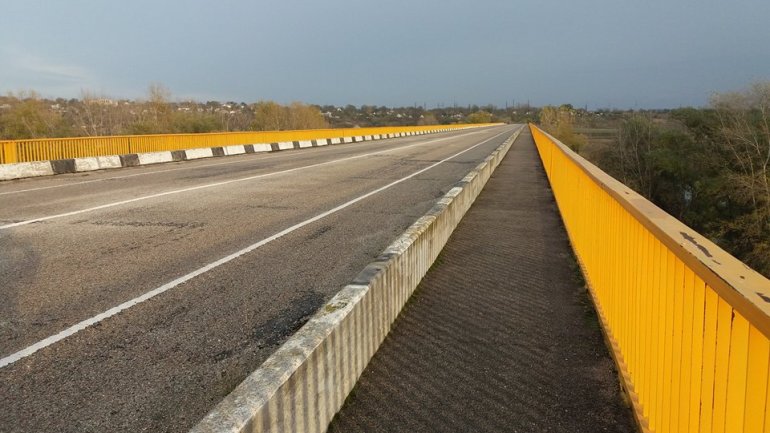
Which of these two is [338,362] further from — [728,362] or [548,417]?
[728,362]

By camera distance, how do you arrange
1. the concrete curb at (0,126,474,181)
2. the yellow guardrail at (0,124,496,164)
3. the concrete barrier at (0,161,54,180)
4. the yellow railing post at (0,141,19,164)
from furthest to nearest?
the yellow guardrail at (0,124,496,164) < the yellow railing post at (0,141,19,164) < the concrete curb at (0,126,474,181) < the concrete barrier at (0,161,54,180)

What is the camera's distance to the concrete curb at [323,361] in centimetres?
246

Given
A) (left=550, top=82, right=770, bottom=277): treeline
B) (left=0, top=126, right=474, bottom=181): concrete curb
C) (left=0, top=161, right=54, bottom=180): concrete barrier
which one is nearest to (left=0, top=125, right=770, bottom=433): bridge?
(left=0, top=161, right=54, bottom=180): concrete barrier

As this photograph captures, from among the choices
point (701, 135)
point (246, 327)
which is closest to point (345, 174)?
point (246, 327)

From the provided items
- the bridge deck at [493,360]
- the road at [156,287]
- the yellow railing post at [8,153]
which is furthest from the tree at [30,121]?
the bridge deck at [493,360]

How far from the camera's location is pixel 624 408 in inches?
139

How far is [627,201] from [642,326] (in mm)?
859

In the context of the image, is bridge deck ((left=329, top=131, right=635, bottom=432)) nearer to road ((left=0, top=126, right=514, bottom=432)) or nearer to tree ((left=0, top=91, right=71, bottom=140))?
road ((left=0, top=126, right=514, bottom=432))

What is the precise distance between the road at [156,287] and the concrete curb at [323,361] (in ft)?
2.30

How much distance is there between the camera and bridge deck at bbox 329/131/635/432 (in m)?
3.42

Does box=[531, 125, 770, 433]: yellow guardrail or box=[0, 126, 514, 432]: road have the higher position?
box=[531, 125, 770, 433]: yellow guardrail

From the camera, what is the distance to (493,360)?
13.9 feet

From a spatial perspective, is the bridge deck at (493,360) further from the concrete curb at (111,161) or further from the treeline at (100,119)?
the treeline at (100,119)

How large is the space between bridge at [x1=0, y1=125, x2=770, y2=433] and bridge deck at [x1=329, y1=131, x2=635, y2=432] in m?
0.02
